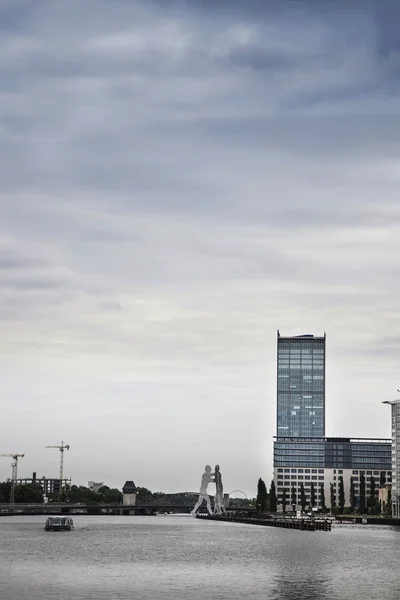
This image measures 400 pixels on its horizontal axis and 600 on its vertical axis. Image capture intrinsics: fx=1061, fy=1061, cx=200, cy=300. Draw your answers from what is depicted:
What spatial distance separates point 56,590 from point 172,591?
849 cm

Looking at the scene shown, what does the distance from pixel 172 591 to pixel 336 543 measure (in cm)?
8816

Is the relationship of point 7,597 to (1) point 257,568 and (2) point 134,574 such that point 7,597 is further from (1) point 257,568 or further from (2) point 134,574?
(1) point 257,568

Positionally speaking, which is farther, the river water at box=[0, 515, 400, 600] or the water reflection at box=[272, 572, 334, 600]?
the river water at box=[0, 515, 400, 600]

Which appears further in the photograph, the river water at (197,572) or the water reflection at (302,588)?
the river water at (197,572)

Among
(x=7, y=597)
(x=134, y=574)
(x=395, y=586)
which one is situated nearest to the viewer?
(x=7, y=597)

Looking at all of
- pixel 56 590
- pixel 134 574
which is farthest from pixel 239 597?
pixel 134 574

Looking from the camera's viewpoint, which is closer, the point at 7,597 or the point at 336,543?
the point at 7,597

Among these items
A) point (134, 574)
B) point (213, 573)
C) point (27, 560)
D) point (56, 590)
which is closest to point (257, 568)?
point (213, 573)

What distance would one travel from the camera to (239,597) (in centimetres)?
7431

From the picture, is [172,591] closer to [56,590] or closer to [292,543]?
[56,590]

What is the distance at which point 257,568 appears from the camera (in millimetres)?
103750

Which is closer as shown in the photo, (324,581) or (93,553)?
(324,581)

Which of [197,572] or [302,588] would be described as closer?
[302,588]

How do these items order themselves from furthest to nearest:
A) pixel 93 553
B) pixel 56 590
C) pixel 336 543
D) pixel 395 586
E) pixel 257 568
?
pixel 336 543 < pixel 93 553 < pixel 257 568 < pixel 395 586 < pixel 56 590
